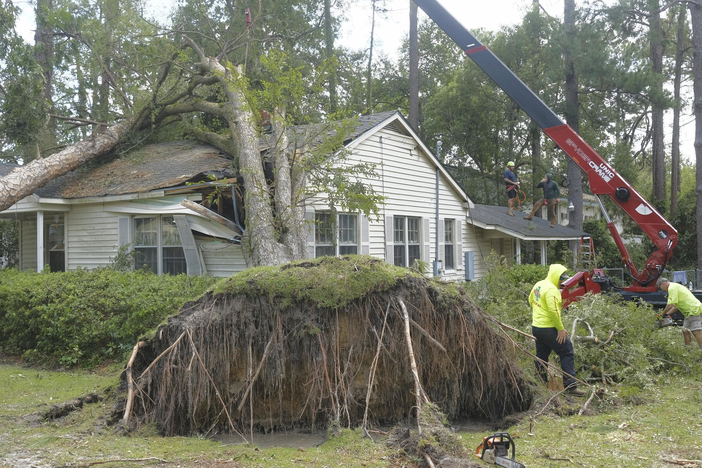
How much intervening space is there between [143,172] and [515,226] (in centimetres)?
1190

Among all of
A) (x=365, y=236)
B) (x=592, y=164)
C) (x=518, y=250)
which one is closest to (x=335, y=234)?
(x=365, y=236)

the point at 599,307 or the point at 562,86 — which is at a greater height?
the point at 562,86

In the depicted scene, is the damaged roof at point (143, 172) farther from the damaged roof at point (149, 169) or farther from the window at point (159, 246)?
the window at point (159, 246)

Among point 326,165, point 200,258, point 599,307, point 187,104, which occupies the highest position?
point 187,104

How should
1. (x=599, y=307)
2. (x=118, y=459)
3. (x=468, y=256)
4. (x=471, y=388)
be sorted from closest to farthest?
(x=118, y=459) < (x=471, y=388) < (x=599, y=307) < (x=468, y=256)

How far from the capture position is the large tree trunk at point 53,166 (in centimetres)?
1253

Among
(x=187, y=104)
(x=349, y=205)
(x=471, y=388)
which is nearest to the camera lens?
(x=471, y=388)

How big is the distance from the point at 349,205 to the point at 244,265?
2589 millimetres

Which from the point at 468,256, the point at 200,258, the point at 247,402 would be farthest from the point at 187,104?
the point at 247,402

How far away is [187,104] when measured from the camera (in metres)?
17.2

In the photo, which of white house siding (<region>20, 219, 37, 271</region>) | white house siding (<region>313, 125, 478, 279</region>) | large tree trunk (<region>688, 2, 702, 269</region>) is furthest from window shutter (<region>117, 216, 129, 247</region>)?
large tree trunk (<region>688, 2, 702, 269</region>)

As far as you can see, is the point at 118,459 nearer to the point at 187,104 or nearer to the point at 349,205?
the point at 349,205

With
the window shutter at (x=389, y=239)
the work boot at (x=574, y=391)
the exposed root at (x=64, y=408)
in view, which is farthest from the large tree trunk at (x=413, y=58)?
the exposed root at (x=64, y=408)

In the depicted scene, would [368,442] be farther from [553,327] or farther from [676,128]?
[676,128]
